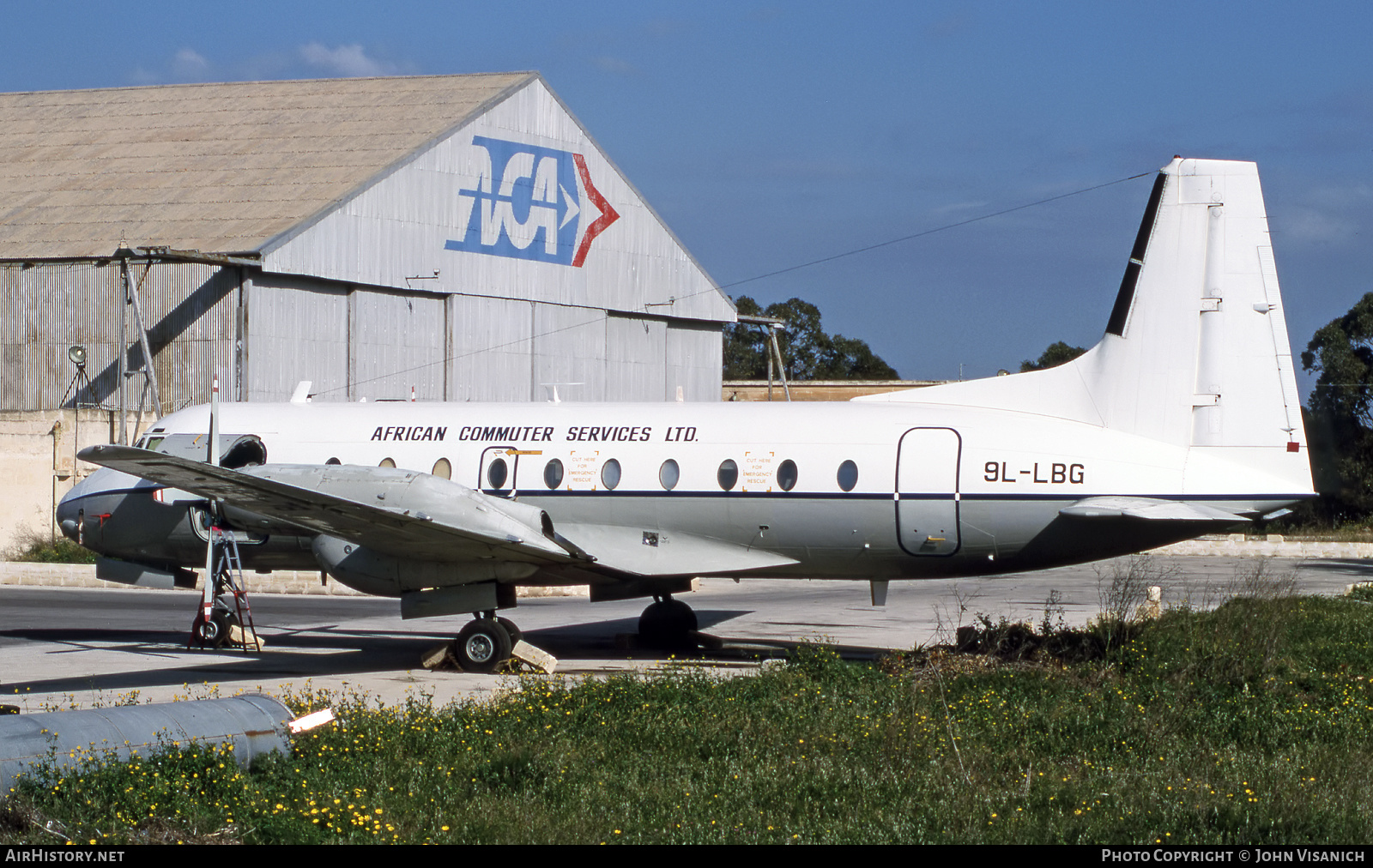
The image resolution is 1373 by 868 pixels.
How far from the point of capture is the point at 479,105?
144ft

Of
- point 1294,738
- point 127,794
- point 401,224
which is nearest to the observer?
point 127,794

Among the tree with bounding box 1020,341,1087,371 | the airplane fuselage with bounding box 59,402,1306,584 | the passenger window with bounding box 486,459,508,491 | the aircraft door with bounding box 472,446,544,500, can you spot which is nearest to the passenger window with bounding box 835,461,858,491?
the airplane fuselage with bounding box 59,402,1306,584

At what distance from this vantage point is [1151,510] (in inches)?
587

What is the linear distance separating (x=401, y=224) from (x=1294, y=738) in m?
34.6

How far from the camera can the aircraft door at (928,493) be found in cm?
1592

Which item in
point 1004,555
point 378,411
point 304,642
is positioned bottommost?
point 304,642

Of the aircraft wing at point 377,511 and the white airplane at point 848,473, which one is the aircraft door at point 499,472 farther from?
the aircraft wing at point 377,511

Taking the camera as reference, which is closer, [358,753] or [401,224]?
[358,753]

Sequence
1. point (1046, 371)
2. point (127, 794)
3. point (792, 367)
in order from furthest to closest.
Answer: point (792, 367) → point (1046, 371) → point (127, 794)

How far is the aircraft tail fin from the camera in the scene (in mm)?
15156

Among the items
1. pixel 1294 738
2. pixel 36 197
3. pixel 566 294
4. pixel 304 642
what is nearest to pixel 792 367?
pixel 566 294

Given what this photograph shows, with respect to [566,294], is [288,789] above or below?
below

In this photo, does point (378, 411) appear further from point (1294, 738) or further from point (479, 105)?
point (479, 105)

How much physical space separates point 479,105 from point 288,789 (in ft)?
124
